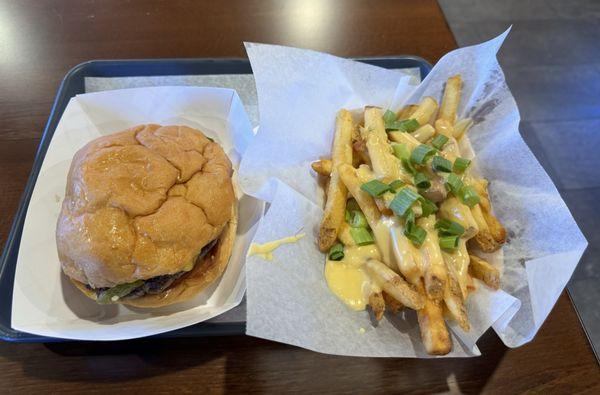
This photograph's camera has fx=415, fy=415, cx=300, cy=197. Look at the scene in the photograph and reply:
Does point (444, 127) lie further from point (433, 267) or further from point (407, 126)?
point (433, 267)

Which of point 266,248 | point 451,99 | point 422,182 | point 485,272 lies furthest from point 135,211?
point 451,99

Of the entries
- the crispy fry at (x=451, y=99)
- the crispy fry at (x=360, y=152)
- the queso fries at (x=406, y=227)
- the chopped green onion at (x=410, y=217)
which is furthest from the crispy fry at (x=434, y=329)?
the crispy fry at (x=451, y=99)

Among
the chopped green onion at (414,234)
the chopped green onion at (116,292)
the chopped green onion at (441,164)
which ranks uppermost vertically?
the chopped green onion at (441,164)

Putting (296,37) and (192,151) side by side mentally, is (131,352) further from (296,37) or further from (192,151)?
(296,37)

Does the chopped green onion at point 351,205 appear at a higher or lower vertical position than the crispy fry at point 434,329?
higher

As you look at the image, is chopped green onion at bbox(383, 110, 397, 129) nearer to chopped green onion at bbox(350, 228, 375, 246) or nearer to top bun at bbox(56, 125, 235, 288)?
chopped green onion at bbox(350, 228, 375, 246)

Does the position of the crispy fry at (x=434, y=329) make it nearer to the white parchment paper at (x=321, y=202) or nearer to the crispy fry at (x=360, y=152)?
the white parchment paper at (x=321, y=202)

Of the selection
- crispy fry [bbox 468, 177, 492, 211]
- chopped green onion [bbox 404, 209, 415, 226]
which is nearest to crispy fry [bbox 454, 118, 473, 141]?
crispy fry [bbox 468, 177, 492, 211]
